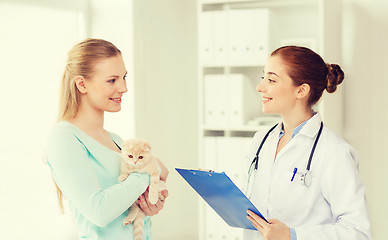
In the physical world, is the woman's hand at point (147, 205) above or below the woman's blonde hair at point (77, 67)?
below

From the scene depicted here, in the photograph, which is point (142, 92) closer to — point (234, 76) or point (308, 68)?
point (234, 76)

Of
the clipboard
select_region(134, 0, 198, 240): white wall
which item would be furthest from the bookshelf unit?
the clipboard

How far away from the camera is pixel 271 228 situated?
1.76 m

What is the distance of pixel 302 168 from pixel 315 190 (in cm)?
9

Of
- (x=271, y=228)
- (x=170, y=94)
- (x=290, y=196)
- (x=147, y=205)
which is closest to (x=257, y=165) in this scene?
(x=290, y=196)

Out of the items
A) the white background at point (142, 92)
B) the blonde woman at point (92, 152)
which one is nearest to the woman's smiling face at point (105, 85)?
the blonde woman at point (92, 152)

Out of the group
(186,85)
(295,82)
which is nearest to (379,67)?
(186,85)

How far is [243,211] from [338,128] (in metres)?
2.19

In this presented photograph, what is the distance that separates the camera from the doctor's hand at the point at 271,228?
5.76 ft

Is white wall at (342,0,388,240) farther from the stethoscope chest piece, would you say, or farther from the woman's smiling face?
the woman's smiling face

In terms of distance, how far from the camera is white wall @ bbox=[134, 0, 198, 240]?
13.1 feet

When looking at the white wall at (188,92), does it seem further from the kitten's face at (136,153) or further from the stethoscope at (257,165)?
the kitten's face at (136,153)

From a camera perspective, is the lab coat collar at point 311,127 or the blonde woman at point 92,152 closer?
the blonde woman at point 92,152

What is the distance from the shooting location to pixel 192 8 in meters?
4.64
